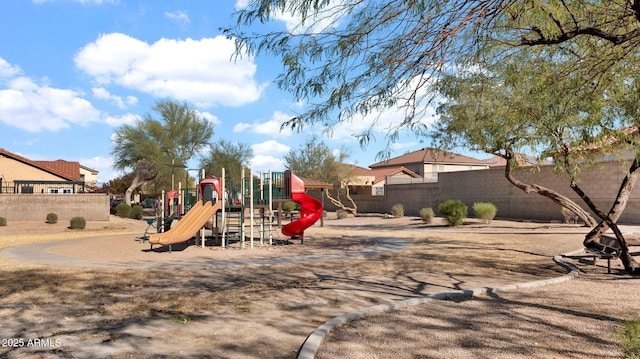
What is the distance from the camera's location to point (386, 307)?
6535mm

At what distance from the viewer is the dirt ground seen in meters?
4.88

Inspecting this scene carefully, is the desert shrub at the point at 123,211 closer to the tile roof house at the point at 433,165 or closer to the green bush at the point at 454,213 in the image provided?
the green bush at the point at 454,213

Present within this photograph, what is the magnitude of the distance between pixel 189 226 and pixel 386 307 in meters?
9.88

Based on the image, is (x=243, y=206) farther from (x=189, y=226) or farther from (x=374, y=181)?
(x=374, y=181)

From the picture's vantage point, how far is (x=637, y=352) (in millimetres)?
2949

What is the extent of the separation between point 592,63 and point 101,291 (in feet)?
29.5

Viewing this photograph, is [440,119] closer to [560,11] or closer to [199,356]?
[560,11]

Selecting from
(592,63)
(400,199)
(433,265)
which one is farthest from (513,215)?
(592,63)

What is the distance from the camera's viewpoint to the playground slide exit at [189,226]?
1366 cm

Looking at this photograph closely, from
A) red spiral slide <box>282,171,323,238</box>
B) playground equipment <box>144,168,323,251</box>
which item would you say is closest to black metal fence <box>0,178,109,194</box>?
playground equipment <box>144,168,323,251</box>

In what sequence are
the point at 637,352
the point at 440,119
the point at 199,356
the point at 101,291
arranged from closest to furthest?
the point at 637,352 < the point at 199,356 < the point at 101,291 < the point at 440,119

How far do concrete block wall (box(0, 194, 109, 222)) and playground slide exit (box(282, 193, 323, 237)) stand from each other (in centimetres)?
2128

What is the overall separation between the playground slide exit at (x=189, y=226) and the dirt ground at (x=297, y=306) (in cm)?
59

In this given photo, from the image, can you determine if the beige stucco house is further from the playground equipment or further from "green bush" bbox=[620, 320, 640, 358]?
"green bush" bbox=[620, 320, 640, 358]
